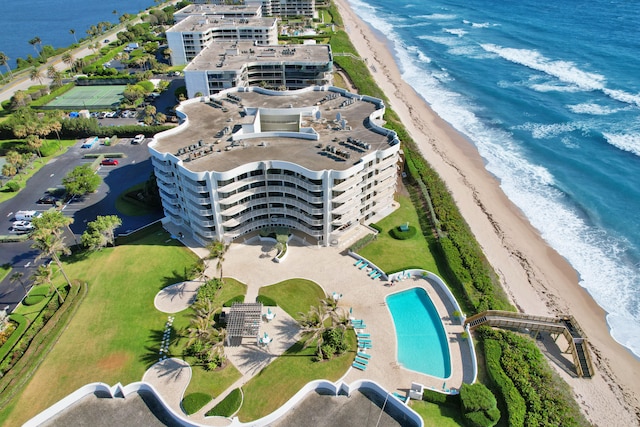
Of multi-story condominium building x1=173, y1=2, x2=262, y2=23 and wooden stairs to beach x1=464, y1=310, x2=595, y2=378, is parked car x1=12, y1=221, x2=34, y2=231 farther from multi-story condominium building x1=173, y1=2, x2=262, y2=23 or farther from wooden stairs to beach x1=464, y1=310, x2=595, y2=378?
multi-story condominium building x1=173, y1=2, x2=262, y2=23

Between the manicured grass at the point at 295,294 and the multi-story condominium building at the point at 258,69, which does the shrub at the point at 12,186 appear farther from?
the manicured grass at the point at 295,294

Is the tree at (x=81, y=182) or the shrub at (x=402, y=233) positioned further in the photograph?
Answer: the tree at (x=81, y=182)

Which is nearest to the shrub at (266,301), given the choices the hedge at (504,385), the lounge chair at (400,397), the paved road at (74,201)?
the lounge chair at (400,397)

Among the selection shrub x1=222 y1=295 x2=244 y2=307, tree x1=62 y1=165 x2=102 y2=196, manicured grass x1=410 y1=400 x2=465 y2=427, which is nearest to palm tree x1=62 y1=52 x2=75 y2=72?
tree x1=62 y1=165 x2=102 y2=196

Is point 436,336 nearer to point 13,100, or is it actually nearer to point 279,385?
point 279,385

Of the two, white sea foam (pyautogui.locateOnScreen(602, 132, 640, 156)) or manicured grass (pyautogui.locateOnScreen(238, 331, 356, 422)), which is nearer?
manicured grass (pyautogui.locateOnScreen(238, 331, 356, 422))

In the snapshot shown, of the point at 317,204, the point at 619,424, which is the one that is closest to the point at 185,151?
the point at 317,204

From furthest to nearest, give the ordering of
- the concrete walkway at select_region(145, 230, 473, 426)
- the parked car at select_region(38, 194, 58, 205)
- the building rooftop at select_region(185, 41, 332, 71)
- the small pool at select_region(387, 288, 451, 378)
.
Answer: the building rooftop at select_region(185, 41, 332, 71) → the parked car at select_region(38, 194, 58, 205) → the small pool at select_region(387, 288, 451, 378) → the concrete walkway at select_region(145, 230, 473, 426)
